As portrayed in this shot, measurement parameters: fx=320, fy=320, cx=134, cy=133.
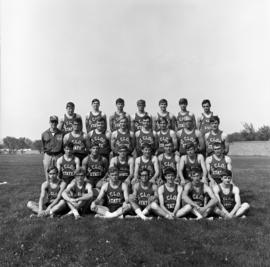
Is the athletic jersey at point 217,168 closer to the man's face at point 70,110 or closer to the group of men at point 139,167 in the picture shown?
the group of men at point 139,167

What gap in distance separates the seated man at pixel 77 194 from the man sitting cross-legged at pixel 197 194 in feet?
7.91

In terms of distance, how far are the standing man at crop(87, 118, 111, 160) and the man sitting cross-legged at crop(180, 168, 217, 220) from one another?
2.65 m

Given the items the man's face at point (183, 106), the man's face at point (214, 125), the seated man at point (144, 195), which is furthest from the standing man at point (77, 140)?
the man's face at point (214, 125)

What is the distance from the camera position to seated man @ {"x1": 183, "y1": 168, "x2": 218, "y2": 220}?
7.55m

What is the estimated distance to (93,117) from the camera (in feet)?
32.6

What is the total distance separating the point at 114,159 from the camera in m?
8.72

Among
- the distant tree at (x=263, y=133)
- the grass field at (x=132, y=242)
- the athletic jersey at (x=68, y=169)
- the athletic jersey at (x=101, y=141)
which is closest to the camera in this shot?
the grass field at (x=132, y=242)

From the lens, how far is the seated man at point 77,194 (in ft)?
25.5

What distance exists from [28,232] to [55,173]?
1930mm

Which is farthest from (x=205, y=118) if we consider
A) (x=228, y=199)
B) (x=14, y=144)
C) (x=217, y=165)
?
(x=14, y=144)

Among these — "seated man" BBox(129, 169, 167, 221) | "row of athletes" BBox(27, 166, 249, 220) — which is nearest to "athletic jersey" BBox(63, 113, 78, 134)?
"row of athletes" BBox(27, 166, 249, 220)

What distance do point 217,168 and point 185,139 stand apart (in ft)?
3.91

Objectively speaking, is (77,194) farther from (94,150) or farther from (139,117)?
(139,117)

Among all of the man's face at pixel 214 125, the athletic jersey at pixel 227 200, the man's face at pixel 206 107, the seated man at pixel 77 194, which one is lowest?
the athletic jersey at pixel 227 200
